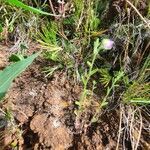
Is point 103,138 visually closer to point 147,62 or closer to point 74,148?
point 74,148

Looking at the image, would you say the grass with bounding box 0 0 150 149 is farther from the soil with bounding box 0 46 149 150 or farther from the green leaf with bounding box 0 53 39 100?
the green leaf with bounding box 0 53 39 100

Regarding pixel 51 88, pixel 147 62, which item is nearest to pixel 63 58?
pixel 51 88

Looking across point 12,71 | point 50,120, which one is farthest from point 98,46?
point 12,71

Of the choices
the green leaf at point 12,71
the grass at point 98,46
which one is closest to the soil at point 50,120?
the grass at point 98,46

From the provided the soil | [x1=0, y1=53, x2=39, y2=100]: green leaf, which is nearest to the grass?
the soil

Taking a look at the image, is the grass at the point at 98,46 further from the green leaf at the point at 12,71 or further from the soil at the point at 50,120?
the green leaf at the point at 12,71

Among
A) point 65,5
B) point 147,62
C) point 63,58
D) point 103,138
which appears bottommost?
point 103,138

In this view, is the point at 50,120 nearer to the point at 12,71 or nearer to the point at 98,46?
the point at 98,46
